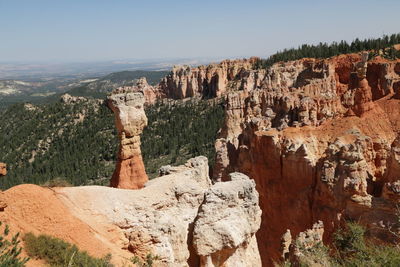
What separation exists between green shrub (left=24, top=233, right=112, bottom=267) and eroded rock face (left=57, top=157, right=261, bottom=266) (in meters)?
1.72

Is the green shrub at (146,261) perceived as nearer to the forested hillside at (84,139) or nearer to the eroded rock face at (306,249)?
the eroded rock face at (306,249)

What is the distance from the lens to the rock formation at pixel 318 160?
21.9 metres

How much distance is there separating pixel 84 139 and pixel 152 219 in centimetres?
6756

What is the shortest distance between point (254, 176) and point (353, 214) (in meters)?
10.2

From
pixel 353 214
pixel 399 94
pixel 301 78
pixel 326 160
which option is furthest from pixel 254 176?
pixel 301 78

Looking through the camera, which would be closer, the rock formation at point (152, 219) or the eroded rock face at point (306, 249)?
the rock formation at point (152, 219)

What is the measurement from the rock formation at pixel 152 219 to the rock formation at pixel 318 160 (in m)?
10.6

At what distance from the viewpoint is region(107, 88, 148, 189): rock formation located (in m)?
22.5

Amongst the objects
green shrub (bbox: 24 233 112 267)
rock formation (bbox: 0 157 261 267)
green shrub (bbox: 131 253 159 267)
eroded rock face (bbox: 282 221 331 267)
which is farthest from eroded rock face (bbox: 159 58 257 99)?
green shrub (bbox: 24 233 112 267)

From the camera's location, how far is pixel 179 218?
13.4 metres

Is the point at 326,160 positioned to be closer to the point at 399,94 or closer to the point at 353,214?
the point at 353,214

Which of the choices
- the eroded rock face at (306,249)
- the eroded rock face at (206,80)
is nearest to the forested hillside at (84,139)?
the eroded rock face at (206,80)

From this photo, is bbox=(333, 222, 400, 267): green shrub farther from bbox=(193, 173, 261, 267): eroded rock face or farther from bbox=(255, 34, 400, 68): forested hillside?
bbox=(255, 34, 400, 68): forested hillside

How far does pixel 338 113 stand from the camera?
3509 cm
